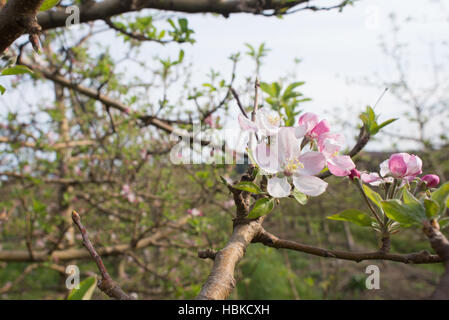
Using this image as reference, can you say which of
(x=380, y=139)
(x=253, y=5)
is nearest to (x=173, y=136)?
(x=253, y=5)

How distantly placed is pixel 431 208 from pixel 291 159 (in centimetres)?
28

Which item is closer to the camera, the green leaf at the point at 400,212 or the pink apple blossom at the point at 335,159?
the green leaf at the point at 400,212

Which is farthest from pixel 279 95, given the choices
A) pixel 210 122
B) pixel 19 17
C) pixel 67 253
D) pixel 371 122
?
pixel 67 253

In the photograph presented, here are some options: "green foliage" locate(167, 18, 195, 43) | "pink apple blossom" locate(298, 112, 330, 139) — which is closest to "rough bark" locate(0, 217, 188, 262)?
"green foliage" locate(167, 18, 195, 43)

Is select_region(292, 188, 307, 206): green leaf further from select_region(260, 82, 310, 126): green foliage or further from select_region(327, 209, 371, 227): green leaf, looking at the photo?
select_region(260, 82, 310, 126): green foliage

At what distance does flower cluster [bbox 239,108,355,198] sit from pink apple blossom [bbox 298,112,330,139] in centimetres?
2

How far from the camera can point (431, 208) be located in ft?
1.65

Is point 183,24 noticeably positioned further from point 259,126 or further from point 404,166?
point 404,166

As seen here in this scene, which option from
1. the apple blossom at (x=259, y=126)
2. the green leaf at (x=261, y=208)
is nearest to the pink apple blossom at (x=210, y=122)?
the apple blossom at (x=259, y=126)

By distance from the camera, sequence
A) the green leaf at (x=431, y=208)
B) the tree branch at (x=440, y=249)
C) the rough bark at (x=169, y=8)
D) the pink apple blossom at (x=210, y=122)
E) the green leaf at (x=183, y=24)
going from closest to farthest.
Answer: the tree branch at (x=440, y=249), the green leaf at (x=431, y=208), the rough bark at (x=169, y=8), the green leaf at (x=183, y=24), the pink apple blossom at (x=210, y=122)

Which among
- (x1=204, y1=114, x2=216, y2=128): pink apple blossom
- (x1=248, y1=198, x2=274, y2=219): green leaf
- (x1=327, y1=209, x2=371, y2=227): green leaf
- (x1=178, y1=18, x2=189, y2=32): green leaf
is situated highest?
(x1=204, y1=114, x2=216, y2=128): pink apple blossom

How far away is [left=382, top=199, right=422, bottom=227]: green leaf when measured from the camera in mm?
528

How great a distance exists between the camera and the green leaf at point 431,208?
498 mm

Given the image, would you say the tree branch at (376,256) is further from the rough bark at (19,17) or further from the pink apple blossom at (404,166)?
the rough bark at (19,17)
